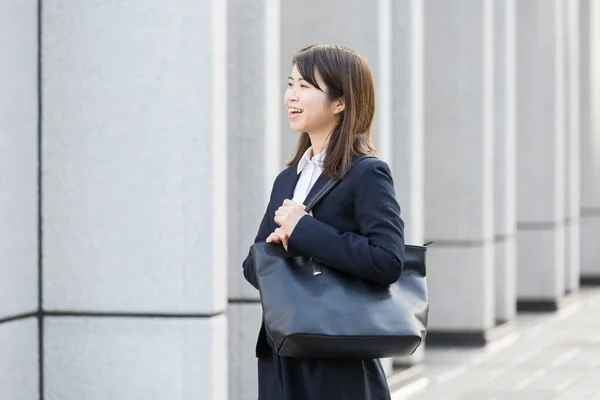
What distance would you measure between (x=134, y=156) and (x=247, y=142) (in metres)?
1.36

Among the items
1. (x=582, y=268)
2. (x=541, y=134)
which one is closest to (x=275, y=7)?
(x=541, y=134)

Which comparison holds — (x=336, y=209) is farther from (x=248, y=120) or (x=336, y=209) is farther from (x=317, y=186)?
(x=248, y=120)

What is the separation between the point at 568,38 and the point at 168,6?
12972mm

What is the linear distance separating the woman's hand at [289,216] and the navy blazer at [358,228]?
0.02 meters

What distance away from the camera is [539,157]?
1539 centimetres

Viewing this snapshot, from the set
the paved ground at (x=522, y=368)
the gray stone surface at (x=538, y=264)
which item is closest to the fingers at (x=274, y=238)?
the paved ground at (x=522, y=368)

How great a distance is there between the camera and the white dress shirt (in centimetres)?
326

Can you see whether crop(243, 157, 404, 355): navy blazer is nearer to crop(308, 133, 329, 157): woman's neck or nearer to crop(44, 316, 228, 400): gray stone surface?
crop(308, 133, 329, 157): woman's neck

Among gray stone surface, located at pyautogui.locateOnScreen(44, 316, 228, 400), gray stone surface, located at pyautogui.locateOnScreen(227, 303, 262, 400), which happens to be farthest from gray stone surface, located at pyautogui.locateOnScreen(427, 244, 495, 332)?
gray stone surface, located at pyautogui.locateOnScreen(44, 316, 228, 400)

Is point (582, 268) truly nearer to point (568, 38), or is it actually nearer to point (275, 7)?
point (568, 38)

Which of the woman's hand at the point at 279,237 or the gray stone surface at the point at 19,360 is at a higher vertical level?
the woman's hand at the point at 279,237

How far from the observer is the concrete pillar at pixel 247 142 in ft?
20.0

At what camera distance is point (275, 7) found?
6.27 metres

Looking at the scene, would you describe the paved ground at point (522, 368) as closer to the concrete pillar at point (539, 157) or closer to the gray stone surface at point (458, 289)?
the gray stone surface at point (458, 289)
